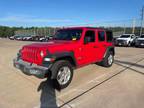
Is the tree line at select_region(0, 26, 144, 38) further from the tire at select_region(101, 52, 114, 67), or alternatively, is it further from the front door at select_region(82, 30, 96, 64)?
the front door at select_region(82, 30, 96, 64)

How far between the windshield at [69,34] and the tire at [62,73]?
1.16m

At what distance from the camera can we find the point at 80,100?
432 cm

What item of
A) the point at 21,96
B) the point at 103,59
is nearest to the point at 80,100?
the point at 21,96

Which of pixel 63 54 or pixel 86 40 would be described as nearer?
pixel 63 54

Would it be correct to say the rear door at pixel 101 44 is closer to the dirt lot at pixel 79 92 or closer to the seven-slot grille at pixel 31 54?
the dirt lot at pixel 79 92

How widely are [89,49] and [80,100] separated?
2.51 m

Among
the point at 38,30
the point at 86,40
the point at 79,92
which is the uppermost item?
the point at 38,30

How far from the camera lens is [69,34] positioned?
6.43m

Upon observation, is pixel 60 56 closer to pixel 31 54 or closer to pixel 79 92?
pixel 31 54

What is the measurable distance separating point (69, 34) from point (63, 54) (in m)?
1.44

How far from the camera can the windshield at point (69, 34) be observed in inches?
242

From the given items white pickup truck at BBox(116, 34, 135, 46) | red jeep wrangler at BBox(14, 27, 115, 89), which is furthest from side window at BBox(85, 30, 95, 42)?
white pickup truck at BBox(116, 34, 135, 46)

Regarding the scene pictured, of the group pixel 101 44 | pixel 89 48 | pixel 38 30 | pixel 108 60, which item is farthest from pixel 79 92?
pixel 38 30

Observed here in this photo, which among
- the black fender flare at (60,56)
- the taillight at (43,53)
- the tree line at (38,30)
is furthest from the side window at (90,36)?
the tree line at (38,30)
